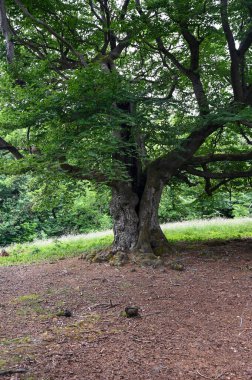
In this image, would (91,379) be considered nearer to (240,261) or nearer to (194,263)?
(194,263)

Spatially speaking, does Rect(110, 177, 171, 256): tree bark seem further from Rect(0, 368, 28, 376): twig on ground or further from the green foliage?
the green foliage

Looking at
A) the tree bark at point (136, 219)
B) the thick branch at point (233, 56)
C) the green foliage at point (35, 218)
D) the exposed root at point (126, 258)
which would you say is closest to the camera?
the thick branch at point (233, 56)

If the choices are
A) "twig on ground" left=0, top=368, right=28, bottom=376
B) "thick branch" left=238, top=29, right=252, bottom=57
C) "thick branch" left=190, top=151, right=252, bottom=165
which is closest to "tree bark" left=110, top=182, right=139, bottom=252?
"thick branch" left=190, top=151, right=252, bottom=165

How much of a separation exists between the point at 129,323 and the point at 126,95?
363cm

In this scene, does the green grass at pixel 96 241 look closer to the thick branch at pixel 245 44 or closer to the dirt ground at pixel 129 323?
the dirt ground at pixel 129 323

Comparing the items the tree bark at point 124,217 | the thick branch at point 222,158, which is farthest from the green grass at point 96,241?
the thick branch at point 222,158

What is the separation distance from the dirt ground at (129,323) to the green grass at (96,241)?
8.82 feet

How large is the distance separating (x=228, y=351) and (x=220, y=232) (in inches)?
374

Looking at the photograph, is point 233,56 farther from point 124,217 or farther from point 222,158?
point 124,217

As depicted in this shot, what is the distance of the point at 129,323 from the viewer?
4.45m

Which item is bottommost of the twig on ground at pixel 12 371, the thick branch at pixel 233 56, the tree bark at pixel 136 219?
the twig on ground at pixel 12 371

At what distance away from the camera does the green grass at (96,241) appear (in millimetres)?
10403

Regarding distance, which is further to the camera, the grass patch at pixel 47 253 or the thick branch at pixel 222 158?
the grass patch at pixel 47 253

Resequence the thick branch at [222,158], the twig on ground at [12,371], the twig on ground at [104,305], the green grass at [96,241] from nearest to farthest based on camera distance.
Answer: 1. the twig on ground at [12,371]
2. the twig on ground at [104,305]
3. the thick branch at [222,158]
4. the green grass at [96,241]
